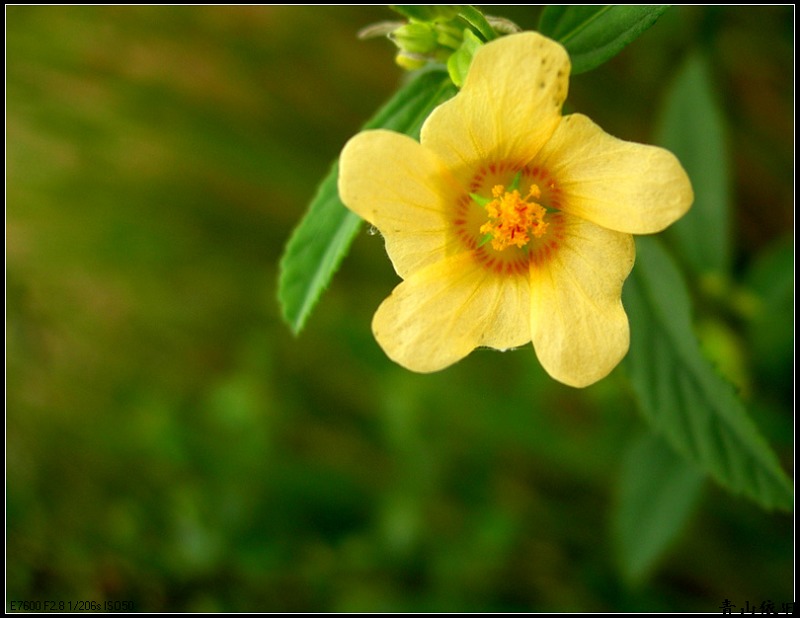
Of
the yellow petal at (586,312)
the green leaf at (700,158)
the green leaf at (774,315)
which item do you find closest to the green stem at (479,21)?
the yellow petal at (586,312)

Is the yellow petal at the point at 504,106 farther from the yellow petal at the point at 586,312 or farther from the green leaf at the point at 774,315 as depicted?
the green leaf at the point at 774,315

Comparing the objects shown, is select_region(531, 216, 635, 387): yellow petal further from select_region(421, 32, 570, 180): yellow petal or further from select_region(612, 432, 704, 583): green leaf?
select_region(612, 432, 704, 583): green leaf

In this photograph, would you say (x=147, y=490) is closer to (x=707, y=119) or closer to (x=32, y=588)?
(x=32, y=588)

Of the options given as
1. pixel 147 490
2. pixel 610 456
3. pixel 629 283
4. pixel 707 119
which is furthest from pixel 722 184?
pixel 147 490

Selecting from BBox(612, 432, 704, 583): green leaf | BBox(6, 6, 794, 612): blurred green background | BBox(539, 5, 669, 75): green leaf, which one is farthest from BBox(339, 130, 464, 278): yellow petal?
BBox(6, 6, 794, 612): blurred green background

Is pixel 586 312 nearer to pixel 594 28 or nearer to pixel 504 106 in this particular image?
pixel 504 106
